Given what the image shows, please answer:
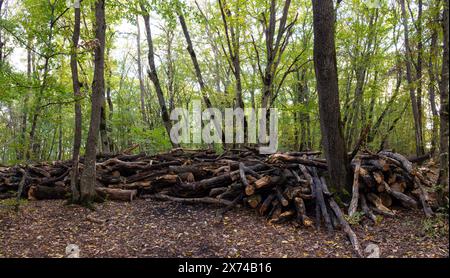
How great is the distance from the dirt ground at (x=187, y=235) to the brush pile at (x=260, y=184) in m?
0.25

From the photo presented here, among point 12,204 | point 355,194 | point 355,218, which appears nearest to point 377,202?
point 355,194

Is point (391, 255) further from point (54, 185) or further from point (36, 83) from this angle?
point (54, 185)

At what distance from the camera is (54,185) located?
6.91m

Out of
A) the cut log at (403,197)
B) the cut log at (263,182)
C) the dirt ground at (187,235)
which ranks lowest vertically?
the dirt ground at (187,235)

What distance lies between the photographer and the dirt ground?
159 inches

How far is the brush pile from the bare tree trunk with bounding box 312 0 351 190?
0.44m

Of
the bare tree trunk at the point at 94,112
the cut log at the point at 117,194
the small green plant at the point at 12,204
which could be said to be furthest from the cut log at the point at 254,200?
the small green plant at the point at 12,204

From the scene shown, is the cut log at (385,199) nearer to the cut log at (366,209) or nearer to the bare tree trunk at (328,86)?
the cut log at (366,209)

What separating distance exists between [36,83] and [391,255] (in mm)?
6306

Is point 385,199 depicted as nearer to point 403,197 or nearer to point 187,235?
point 403,197

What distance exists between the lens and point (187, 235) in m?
4.66

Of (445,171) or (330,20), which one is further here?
(330,20)

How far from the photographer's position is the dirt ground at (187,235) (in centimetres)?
403
